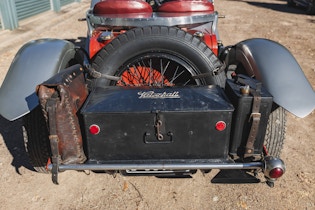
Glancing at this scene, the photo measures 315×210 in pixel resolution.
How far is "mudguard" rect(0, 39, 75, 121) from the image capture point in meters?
2.05

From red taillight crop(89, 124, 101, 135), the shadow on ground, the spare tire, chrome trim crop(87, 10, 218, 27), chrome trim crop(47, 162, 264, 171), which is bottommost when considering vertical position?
the shadow on ground

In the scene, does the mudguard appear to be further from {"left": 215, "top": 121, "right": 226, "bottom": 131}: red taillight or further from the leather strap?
{"left": 215, "top": 121, "right": 226, "bottom": 131}: red taillight

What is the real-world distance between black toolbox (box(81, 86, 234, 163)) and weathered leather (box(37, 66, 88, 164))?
76mm

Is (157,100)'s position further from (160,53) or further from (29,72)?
(29,72)

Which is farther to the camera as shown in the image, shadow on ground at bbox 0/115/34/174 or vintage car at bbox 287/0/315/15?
vintage car at bbox 287/0/315/15

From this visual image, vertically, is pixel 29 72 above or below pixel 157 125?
above

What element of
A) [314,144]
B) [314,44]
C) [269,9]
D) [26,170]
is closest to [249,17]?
[269,9]

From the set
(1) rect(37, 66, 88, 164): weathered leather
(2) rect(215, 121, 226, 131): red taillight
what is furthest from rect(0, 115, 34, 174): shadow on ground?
(2) rect(215, 121, 226, 131): red taillight

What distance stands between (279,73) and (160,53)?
97 centimetres

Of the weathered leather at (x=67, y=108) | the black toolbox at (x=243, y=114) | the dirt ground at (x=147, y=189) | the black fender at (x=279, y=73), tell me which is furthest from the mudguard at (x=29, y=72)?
the black fender at (x=279, y=73)

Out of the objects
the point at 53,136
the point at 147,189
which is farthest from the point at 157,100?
the point at 147,189

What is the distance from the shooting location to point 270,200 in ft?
7.78

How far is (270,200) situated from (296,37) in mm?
6757

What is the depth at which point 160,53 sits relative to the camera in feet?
7.65
